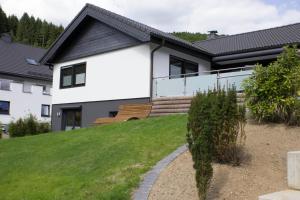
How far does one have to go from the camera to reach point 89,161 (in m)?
9.76

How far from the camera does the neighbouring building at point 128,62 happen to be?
1823 cm

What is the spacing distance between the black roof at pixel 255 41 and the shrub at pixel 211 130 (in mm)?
13354

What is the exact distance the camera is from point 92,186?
7.84 metres

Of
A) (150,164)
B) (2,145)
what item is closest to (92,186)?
(150,164)

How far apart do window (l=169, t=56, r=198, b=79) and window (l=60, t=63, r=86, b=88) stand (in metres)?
5.29

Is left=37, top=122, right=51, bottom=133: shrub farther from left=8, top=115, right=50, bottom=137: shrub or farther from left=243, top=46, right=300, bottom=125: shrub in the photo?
left=243, top=46, right=300, bottom=125: shrub

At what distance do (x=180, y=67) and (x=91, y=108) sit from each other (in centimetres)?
512

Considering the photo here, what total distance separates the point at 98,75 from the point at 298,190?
15744 millimetres

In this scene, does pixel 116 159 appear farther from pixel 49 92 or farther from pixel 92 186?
pixel 49 92

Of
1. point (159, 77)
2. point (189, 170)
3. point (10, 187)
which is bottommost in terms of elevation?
point (10, 187)

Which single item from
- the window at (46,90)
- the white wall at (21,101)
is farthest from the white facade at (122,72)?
the window at (46,90)

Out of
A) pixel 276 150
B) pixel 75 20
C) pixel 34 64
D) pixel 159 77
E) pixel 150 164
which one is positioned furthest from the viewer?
pixel 34 64

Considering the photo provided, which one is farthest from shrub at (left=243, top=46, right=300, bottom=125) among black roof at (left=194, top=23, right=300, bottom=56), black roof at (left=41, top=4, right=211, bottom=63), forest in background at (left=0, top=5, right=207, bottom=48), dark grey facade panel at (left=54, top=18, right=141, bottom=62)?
forest in background at (left=0, top=5, right=207, bottom=48)

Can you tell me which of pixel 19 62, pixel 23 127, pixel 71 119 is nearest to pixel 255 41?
pixel 71 119
